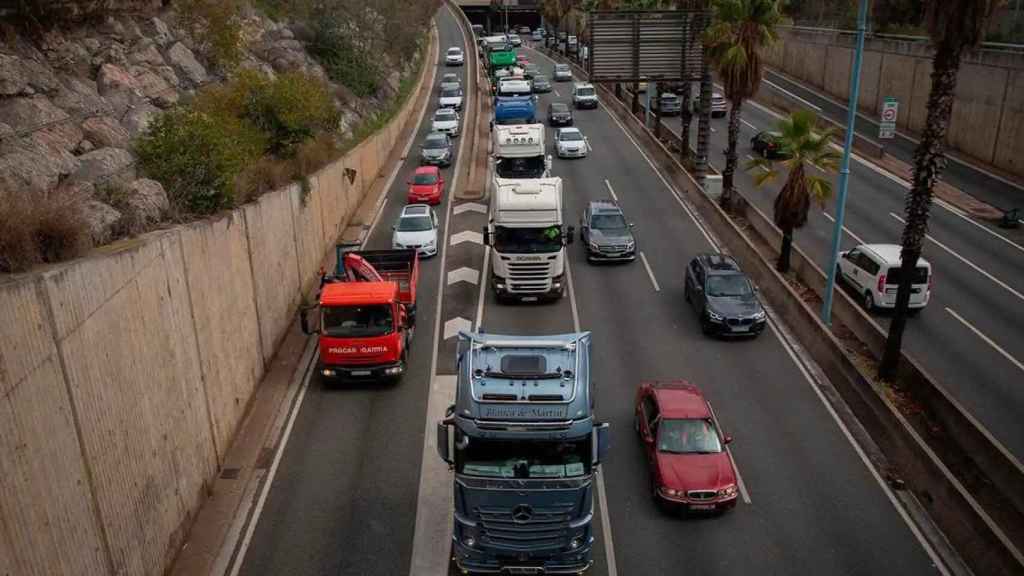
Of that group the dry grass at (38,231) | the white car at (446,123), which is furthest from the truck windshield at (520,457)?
the white car at (446,123)

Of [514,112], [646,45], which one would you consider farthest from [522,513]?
[514,112]

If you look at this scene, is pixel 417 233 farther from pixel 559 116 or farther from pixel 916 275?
pixel 559 116

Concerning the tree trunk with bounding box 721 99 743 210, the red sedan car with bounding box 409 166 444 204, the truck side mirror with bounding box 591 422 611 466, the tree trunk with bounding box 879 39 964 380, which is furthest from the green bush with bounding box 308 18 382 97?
the truck side mirror with bounding box 591 422 611 466

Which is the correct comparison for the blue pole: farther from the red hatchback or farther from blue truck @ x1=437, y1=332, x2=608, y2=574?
blue truck @ x1=437, y1=332, x2=608, y2=574

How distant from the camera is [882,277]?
1034 inches

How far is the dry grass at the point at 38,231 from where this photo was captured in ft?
36.6

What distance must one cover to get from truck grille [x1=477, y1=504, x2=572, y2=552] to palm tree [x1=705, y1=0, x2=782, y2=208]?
83.1 ft

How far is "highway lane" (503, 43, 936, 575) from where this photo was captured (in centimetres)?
1531

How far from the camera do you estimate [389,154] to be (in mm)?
49750

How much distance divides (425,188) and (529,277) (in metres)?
13.7

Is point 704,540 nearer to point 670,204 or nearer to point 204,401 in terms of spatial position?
point 204,401

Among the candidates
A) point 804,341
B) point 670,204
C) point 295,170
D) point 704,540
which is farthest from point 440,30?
point 704,540

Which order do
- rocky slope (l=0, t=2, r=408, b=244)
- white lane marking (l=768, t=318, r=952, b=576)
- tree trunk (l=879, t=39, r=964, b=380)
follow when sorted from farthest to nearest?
tree trunk (l=879, t=39, r=964, b=380) → rocky slope (l=0, t=2, r=408, b=244) → white lane marking (l=768, t=318, r=952, b=576)

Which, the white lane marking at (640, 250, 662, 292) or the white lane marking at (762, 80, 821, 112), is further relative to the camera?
the white lane marking at (762, 80, 821, 112)
